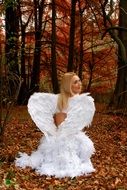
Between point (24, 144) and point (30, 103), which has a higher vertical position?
point (30, 103)

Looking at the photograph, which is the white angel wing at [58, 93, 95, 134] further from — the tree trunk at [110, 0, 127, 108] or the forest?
the tree trunk at [110, 0, 127, 108]

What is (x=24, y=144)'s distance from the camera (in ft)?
34.6

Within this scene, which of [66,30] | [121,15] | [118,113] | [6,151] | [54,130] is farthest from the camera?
[66,30]

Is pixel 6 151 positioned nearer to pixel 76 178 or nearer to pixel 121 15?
pixel 76 178

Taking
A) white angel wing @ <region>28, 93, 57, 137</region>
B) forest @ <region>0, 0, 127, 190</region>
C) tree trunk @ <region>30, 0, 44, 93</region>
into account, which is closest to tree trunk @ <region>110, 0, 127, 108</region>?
forest @ <region>0, 0, 127, 190</region>

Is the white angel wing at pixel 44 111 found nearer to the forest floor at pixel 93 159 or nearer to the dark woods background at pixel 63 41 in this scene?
the forest floor at pixel 93 159

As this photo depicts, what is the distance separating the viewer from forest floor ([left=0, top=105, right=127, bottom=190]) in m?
7.32

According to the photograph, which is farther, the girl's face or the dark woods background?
the dark woods background

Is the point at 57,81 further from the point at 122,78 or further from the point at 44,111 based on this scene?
the point at 44,111

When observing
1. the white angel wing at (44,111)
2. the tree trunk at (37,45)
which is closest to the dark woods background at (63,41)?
the tree trunk at (37,45)

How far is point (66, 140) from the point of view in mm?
8305

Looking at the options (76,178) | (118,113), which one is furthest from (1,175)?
(118,113)

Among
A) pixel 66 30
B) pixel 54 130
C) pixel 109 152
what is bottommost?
pixel 109 152

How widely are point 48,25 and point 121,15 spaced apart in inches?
437
